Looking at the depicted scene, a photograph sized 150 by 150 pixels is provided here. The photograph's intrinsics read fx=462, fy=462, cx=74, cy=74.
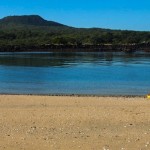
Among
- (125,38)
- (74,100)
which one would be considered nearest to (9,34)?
(125,38)

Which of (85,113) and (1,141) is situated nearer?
(1,141)

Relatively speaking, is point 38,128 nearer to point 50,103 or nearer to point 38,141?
point 38,141

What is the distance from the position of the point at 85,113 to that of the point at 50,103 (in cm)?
334

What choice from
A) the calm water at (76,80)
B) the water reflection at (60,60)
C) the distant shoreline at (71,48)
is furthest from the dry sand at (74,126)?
the distant shoreline at (71,48)

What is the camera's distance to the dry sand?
357 inches

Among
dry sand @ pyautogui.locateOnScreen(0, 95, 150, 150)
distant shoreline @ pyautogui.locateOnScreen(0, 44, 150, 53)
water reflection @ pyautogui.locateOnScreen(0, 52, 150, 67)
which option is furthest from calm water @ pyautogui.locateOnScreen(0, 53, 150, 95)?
distant shoreline @ pyautogui.locateOnScreen(0, 44, 150, 53)

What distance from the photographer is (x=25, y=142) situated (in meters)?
9.23

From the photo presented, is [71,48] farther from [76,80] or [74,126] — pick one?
[74,126]

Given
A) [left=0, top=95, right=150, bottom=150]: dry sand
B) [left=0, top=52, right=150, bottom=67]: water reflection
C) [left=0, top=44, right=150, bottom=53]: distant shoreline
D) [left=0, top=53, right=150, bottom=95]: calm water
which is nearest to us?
[left=0, top=95, right=150, bottom=150]: dry sand

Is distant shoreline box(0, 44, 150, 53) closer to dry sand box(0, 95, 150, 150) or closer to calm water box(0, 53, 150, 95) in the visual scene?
calm water box(0, 53, 150, 95)

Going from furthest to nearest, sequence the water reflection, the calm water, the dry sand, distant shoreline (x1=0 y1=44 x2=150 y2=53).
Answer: distant shoreline (x1=0 y1=44 x2=150 y2=53)
the water reflection
the calm water
the dry sand

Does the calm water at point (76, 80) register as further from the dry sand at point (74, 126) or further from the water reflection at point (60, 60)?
the water reflection at point (60, 60)

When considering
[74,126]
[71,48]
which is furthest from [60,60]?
[74,126]

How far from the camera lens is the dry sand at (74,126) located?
357 inches
